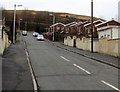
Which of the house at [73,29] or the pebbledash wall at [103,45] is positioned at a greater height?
the house at [73,29]

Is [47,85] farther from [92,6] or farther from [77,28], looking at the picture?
[77,28]

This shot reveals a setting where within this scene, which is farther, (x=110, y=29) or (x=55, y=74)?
(x=110, y=29)

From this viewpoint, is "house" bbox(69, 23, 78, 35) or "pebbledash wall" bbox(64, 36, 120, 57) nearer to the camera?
"pebbledash wall" bbox(64, 36, 120, 57)

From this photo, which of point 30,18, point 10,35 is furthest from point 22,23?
point 10,35

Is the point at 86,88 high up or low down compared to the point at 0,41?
down

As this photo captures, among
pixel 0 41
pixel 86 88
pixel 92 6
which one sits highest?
pixel 92 6

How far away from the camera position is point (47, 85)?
11758 mm

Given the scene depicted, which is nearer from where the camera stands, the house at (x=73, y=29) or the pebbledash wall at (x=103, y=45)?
the pebbledash wall at (x=103, y=45)

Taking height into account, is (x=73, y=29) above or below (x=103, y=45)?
above

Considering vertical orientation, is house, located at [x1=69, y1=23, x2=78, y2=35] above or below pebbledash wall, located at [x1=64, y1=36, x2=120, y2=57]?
above

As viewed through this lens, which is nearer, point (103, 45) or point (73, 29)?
point (103, 45)

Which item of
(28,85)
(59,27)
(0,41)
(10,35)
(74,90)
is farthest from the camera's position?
(59,27)

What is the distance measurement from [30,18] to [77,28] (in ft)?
208

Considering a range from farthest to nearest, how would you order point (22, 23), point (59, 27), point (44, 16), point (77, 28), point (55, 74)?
point (44, 16) < point (22, 23) < point (59, 27) < point (77, 28) < point (55, 74)
